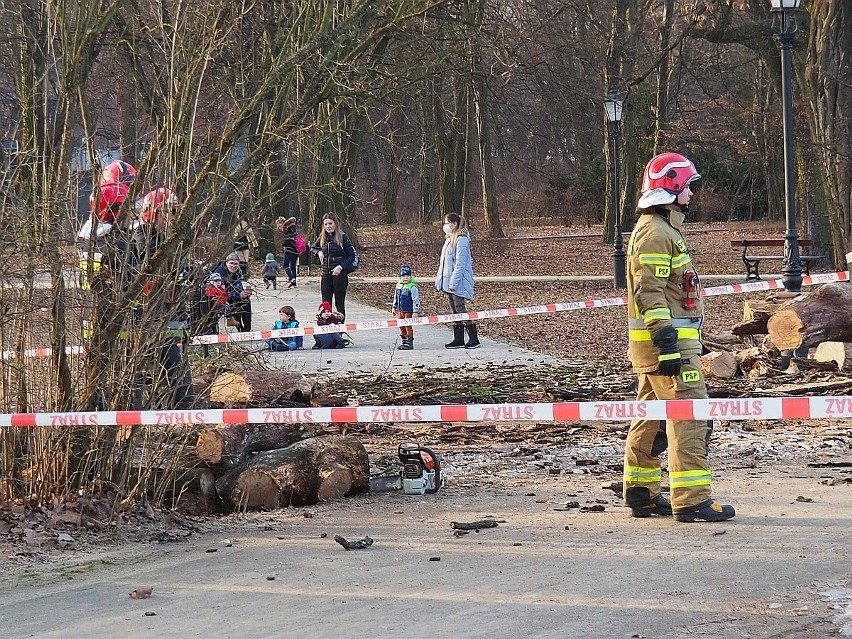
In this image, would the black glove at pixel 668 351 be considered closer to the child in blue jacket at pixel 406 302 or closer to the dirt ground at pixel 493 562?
the dirt ground at pixel 493 562

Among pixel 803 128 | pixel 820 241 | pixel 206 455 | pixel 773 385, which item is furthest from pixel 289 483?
pixel 803 128

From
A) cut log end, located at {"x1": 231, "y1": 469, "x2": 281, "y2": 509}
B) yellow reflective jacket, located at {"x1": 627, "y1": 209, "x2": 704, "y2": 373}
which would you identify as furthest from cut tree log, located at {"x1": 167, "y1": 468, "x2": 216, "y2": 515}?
yellow reflective jacket, located at {"x1": 627, "y1": 209, "x2": 704, "y2": 373}

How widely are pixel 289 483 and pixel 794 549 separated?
2.86 m

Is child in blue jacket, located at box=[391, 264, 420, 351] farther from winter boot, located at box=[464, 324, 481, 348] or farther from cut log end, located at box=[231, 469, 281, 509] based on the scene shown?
cut log end, located at box=[231, 469, 281, 509]

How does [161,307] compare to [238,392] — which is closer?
[161,307]

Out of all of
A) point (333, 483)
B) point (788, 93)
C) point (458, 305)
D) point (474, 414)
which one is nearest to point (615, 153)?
point (788, 93)

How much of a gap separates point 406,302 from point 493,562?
9.93 metres

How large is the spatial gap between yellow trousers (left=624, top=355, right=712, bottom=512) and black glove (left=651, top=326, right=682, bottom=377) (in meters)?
0.13

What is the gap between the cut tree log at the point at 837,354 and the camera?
1130 cm

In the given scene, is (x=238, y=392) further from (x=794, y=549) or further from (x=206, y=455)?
(x=794, y=549)

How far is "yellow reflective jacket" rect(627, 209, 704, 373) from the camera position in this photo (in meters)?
6.57

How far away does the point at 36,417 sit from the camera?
6359 mm

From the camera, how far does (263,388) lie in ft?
28.8

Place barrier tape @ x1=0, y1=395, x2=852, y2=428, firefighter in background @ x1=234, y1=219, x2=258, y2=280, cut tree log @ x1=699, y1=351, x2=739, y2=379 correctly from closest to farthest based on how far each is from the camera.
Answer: barrier tape @ x1=0, y1=395, x2=852, y2=428, firefighter in background @ x1=234, y1=219, x2=258, y2=280, cut tree log @ x1=699, y1=351, x2=739, y2=379
